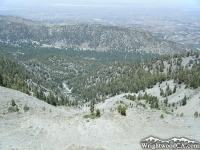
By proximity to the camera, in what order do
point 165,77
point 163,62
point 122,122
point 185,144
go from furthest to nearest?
point 163,62, point 165,77, point 122,122, point 185,144

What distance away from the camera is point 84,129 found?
48125 millimetres

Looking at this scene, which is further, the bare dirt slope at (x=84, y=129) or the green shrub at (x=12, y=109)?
the green shrub at (x=12, y=109)

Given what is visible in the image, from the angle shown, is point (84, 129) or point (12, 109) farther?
point (12, 109)

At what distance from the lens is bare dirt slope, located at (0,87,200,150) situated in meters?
41.6

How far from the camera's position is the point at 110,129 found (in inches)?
1913

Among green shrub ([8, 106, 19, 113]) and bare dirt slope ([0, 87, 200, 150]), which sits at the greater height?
green shrub ([8, 106, 19, 113])

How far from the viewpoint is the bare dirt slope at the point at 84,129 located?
41625 mm

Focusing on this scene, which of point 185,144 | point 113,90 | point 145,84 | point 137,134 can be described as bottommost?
point 113,90

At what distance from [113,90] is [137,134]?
353 feet

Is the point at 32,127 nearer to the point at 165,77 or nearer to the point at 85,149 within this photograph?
the point at 85,149

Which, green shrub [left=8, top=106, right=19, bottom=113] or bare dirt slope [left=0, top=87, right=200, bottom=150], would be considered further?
green shrub [left=8, top=106, right=19, bottom=113]

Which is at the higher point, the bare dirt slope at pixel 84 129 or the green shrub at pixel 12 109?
the green shrub at pixel 12 109

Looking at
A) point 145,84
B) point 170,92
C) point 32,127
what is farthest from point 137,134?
point 145,84

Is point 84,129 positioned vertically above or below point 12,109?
below
